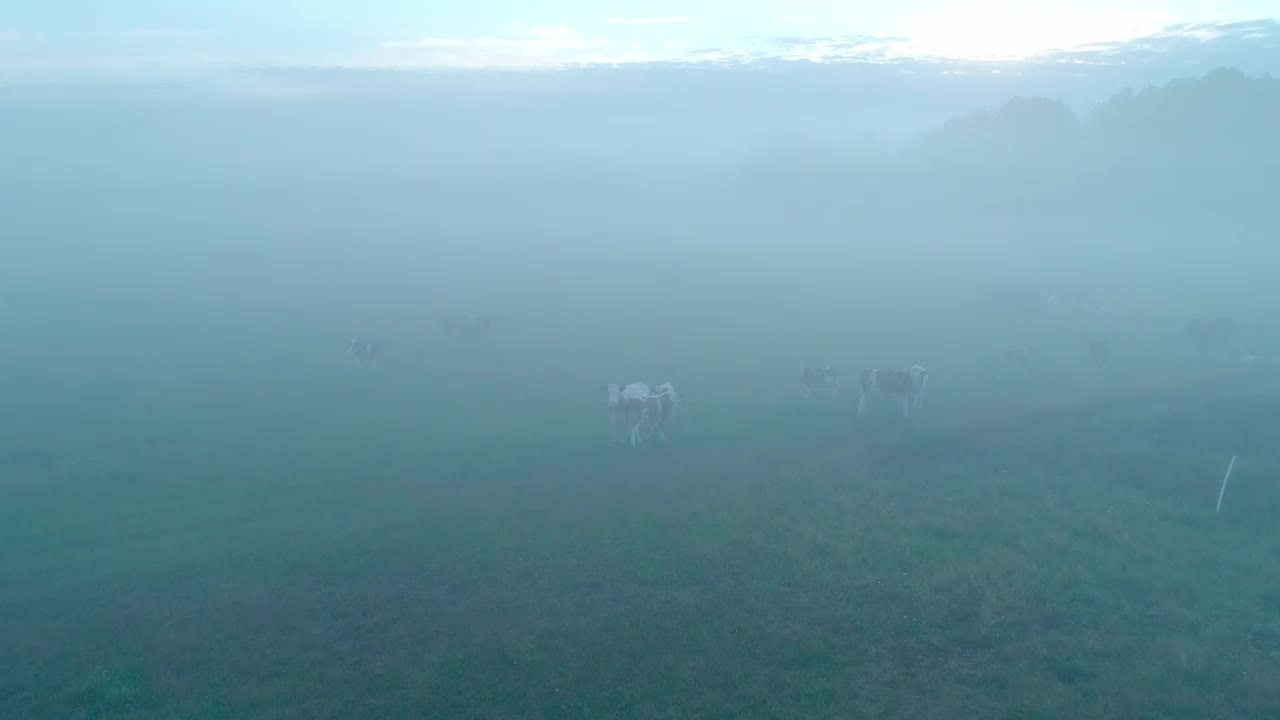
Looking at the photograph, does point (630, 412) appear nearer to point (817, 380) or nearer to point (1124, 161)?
point (817, 380)

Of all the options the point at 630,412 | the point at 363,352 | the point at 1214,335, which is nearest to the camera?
the point at 630,412

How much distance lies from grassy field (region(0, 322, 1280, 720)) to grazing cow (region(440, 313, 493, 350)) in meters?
9.63

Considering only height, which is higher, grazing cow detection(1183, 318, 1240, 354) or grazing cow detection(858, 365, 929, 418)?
grazing cow detection(858, 365, 929, 418)

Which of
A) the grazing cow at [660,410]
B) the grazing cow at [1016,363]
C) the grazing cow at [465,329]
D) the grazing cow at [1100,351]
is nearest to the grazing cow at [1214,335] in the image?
the grazing cow at [1100,351]

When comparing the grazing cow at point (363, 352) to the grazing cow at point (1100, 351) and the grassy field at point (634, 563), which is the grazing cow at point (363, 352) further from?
the grazing cow at point (1100, 351)

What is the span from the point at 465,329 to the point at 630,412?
15.3 metres

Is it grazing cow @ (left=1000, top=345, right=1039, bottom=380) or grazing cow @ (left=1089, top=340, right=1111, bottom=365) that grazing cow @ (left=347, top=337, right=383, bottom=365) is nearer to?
grazing cow @ (left=1000, top=345, right=1039, bottom=380)

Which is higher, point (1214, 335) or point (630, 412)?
point (630, 412)

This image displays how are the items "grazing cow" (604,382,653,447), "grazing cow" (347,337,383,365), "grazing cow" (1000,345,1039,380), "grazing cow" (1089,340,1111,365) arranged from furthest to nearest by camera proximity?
1. "grazing cow" (1089,340,1111,365)
2. "grazing cow" (347,337,383,365)
3. "grazing cow" (1000,345,1039,380)
4. "grazing cow" (604,382,653,447)

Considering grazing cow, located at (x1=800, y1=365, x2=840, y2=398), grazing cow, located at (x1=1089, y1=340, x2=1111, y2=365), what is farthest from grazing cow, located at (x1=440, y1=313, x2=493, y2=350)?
grazing cow, located at (x1=1089, y1=340, x2=1111, y2=365)

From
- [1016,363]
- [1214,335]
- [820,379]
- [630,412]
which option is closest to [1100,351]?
[1016,363]

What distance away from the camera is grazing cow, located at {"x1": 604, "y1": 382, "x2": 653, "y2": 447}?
25.8 m

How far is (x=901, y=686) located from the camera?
1412 cm

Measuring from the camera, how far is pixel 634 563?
1814cm
